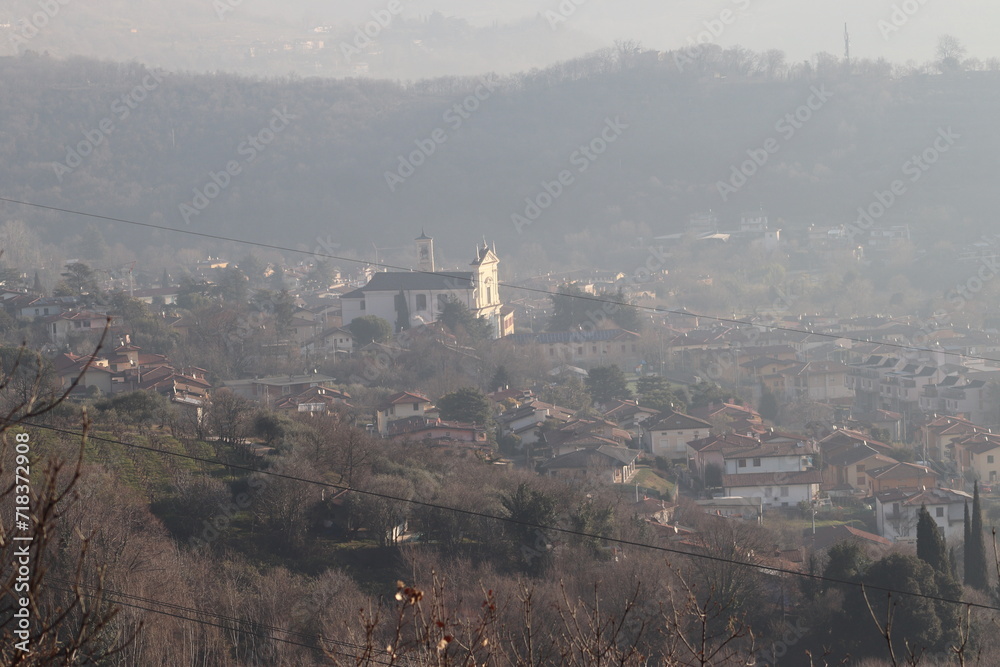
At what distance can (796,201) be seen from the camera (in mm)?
64438

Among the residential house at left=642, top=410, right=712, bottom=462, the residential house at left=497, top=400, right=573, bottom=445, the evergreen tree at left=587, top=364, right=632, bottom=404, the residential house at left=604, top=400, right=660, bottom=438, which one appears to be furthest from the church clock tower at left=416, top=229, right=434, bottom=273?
the residential house at left=642, top=410, right=712, bottom=462

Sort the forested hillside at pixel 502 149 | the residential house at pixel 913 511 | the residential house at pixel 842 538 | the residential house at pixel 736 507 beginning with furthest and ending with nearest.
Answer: the forested hillside at pixel 502 149
the residential house at pixel 736 507
the residential house at pixel 913 511
the residential house at pixel 842 538

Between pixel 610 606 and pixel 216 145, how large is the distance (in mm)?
73299

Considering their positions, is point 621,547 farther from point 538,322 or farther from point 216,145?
point 216,145

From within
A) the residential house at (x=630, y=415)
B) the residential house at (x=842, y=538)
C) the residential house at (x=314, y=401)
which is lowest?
the residential house at (x=842, y=538)

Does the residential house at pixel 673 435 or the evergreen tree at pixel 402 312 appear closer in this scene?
the residential house at pixel 673 435

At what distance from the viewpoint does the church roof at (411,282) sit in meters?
31.1

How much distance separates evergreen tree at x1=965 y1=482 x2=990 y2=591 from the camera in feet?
34.1

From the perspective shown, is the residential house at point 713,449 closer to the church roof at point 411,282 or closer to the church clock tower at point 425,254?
the church roof at point 411,282

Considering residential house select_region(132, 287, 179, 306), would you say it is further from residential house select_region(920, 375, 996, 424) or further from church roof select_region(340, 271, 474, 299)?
residential house select_region(920, 375, 996, 424)

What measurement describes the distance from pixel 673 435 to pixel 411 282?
15127 mm

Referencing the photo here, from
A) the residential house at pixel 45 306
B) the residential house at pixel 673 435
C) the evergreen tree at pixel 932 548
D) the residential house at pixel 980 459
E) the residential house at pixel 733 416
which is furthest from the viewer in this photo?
the residential house at pixel 45 306

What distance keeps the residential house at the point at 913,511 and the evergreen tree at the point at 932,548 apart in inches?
130

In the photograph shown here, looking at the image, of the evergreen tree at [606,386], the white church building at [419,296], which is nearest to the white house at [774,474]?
the evergreen tree at [606,386]
